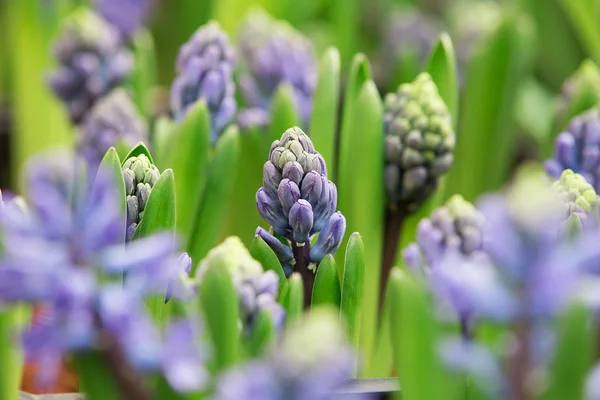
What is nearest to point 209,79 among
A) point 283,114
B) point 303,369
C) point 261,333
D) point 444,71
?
point 283,114

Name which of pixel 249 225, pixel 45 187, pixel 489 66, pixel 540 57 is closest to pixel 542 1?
pixel 540 57

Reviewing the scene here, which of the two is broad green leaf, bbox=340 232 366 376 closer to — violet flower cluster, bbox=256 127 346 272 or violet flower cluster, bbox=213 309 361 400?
violet flower cluster, bbox=256 127 346 272

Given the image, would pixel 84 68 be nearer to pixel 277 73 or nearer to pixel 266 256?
pixel 277 73

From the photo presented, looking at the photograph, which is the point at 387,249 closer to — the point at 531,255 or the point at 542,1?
the point at 531,255

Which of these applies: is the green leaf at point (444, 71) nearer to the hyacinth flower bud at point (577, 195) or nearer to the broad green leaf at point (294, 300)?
the hyacinth flower bud at point (577, 195)

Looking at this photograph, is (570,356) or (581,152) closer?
(570,356)

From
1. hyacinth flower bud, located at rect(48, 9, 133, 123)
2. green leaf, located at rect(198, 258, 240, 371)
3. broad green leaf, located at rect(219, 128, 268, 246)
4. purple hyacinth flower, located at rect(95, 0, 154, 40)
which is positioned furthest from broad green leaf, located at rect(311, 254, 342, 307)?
purple hyacinth flower, located at rect(95, 0, 154, 40)

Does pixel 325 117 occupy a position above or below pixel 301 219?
above
